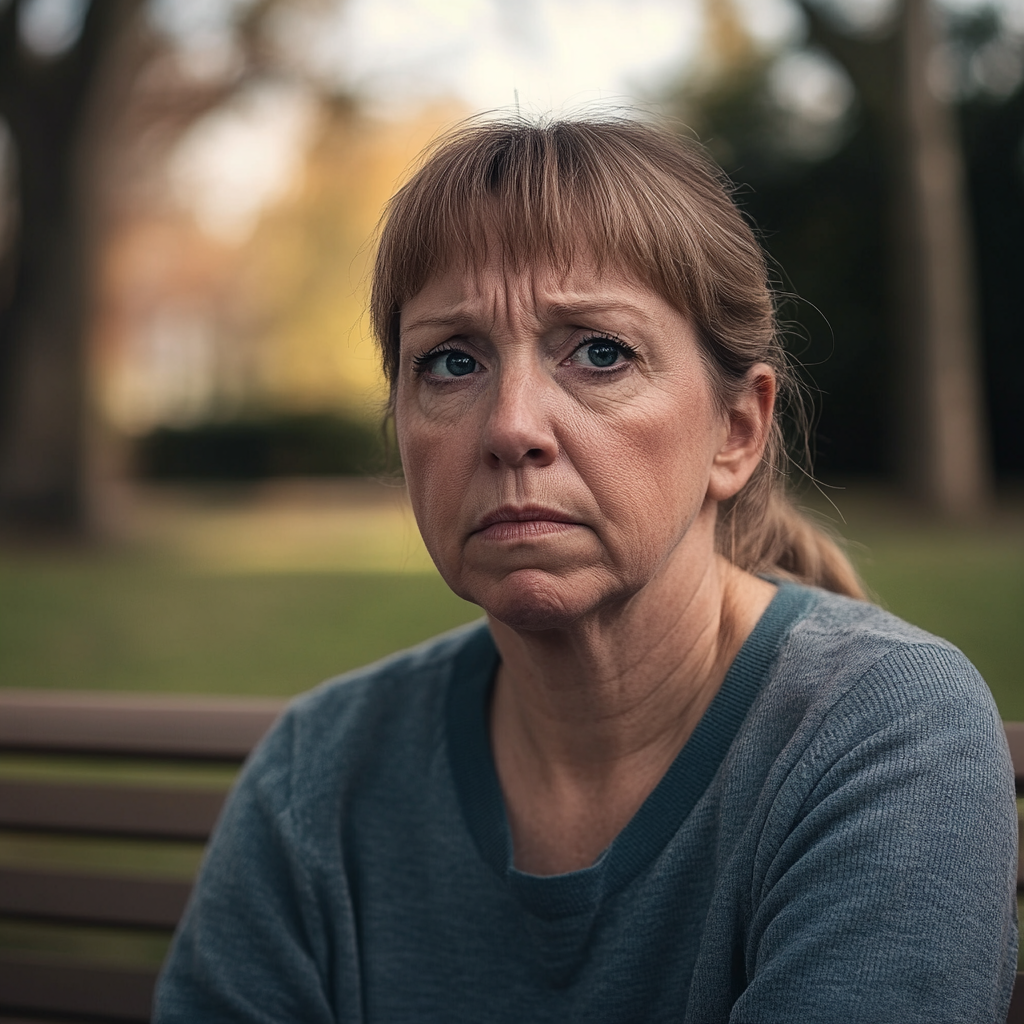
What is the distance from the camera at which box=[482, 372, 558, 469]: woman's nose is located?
183 centimetres

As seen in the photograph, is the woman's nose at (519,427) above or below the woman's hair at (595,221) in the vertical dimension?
below

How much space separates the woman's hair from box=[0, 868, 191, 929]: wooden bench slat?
56.0 inches

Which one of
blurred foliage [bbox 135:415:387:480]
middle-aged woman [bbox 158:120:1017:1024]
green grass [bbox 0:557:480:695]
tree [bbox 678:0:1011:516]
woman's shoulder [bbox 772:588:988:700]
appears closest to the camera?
middle-aged woman [bbox 158:120:1017:1024]

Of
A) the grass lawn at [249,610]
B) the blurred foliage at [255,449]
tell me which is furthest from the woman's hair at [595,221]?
the blurred foliage at [255,449]

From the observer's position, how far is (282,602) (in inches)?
429

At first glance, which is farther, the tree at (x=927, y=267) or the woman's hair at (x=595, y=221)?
the tree at (x=927, y=267)

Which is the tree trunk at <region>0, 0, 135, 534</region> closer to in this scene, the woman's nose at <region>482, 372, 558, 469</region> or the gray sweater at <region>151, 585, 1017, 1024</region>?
the gray sweater at <region>151, 585, 1017, 1024</region>

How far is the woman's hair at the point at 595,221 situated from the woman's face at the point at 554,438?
0.13 feet

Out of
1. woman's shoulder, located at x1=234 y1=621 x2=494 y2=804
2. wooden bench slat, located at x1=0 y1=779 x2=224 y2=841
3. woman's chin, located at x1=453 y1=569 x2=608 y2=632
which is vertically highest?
woman's chin, located at x1=453 y1=569 x2=608 y2=632

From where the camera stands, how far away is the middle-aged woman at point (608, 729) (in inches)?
64.7

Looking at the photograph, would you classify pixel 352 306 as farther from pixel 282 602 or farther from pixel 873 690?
pixel 873 690

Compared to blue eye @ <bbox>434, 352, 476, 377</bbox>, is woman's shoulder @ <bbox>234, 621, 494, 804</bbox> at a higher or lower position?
lower

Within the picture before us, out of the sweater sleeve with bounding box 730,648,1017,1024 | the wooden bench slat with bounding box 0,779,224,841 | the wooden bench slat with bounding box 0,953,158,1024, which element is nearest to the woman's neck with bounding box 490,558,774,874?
the sweater sleeve with bounding box 730,648,1017,1024

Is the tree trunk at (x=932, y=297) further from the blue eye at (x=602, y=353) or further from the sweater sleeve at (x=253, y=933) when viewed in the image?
the sweater sleeve at (x=253, y=933)
